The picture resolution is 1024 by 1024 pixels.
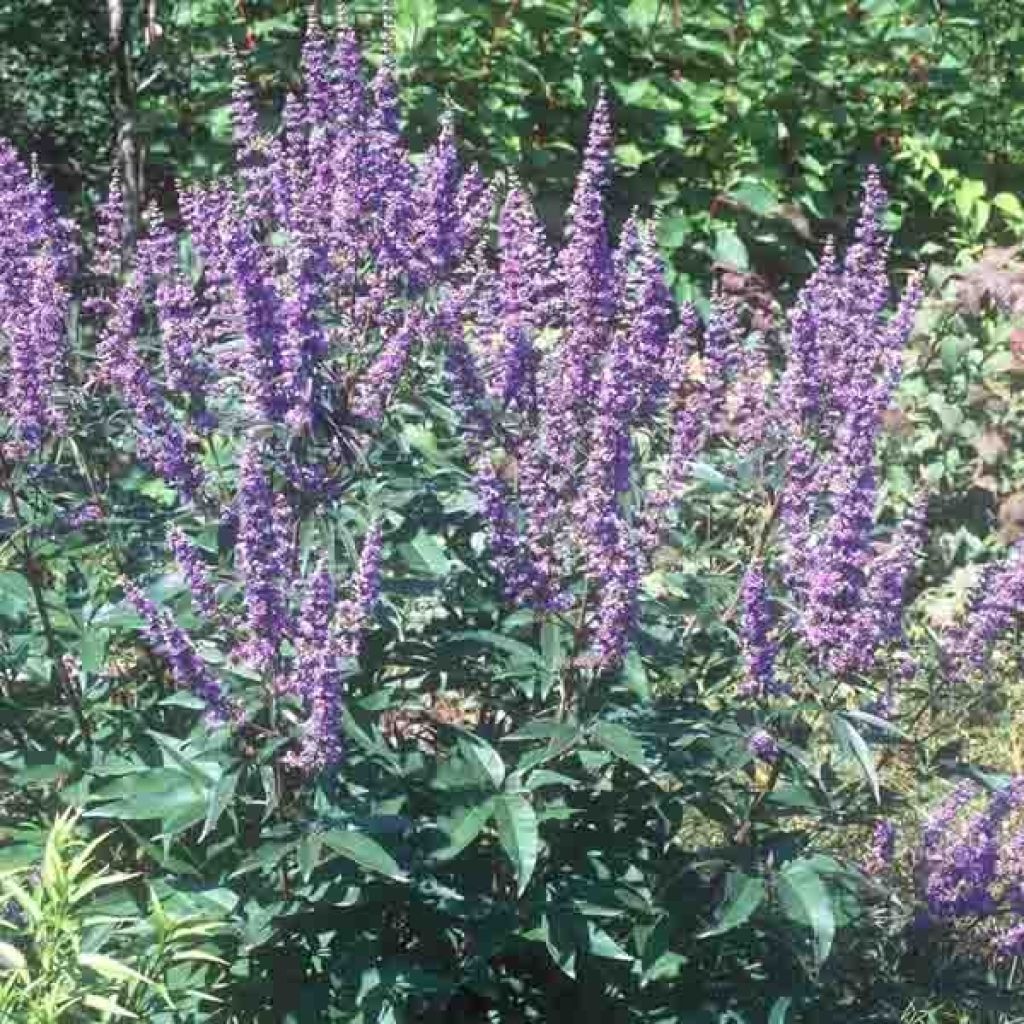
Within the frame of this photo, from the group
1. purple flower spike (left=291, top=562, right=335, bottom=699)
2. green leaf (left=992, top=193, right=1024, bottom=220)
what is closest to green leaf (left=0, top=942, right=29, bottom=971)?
purple flower spike (left=291, top=562, right=335, bottom=699)

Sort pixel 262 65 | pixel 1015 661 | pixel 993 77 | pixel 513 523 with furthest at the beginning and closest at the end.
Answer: pixel 993 77 → pixel 262 65 → pixel 1015 661 → pixel 513 523

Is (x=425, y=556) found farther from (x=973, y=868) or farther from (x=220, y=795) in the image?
(x=973, y=868)

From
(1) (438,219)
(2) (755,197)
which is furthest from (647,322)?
(2) (755,197)

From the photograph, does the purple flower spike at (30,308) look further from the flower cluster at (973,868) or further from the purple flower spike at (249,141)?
the flower cluster at (973,868)

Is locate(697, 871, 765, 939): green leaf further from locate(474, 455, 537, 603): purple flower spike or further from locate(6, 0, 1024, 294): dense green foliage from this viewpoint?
locate(6, 0, 1024, 294): dense green foliage

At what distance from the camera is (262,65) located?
7387 mm

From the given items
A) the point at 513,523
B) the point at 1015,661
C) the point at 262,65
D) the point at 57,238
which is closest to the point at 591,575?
the point at 513,523

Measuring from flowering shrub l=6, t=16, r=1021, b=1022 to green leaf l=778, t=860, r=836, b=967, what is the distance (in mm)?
11

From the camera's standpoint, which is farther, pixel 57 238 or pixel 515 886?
pixel 57 238

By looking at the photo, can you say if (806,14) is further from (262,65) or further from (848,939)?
(848,939)

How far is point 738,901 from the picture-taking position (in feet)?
10.6

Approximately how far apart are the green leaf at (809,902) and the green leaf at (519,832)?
0.49m

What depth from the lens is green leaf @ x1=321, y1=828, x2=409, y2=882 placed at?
2971 millimetres

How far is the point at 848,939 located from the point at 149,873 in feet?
5.15
